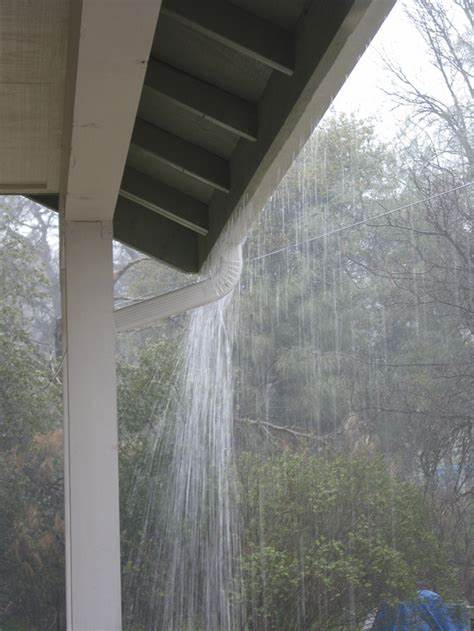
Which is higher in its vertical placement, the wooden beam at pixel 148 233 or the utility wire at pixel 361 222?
the utility wire at pixel 361 222

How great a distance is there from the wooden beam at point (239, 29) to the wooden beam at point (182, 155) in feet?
1.79

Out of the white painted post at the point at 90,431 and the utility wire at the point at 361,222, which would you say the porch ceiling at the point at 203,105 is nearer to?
the white painted post at the point at 90,431

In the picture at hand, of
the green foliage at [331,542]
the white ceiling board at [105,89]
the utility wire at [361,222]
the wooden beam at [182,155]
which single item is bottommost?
the green foliage at [331,542]

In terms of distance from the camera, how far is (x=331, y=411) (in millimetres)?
6926

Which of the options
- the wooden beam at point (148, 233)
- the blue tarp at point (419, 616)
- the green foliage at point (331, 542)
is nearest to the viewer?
the wooden beam at point (148, 233)

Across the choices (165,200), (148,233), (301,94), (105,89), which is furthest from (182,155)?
(105,89)

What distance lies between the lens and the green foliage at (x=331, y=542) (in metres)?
6.18

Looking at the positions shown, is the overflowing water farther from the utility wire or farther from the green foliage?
the utility wire

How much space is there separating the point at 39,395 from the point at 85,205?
5498 millimetres

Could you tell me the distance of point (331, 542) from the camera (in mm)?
6371

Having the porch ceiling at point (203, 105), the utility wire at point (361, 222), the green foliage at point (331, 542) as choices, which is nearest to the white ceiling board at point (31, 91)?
the porch ceiling at point (203, 105)

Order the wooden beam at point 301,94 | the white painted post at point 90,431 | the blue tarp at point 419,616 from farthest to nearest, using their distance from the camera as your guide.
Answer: the blue tarp at point 419,616 < the white painted post at point 90,431 < the wooden beam at point 301,94

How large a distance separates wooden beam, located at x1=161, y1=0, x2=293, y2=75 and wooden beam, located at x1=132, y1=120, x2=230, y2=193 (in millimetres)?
547

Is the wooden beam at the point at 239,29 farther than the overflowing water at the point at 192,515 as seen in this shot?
No
